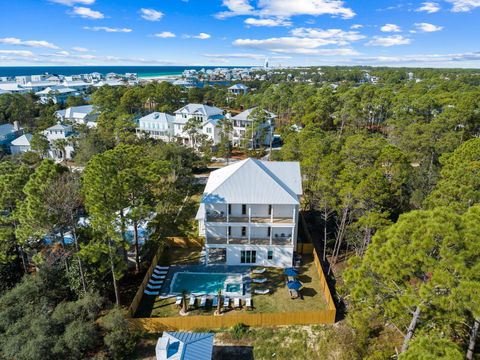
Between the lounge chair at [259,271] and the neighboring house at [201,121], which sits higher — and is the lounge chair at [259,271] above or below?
below

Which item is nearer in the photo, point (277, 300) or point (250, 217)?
point (277, 300)

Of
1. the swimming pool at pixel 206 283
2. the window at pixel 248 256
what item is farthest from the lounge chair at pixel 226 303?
the window at pixel 248 256

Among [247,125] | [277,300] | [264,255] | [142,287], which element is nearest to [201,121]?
[247,125]

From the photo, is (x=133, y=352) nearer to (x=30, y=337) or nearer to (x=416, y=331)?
(x=30, y=337)

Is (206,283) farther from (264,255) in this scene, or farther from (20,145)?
(20,145)

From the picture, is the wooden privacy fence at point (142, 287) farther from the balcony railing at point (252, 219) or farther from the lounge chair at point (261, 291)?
the lounge chair at point (261, 291)

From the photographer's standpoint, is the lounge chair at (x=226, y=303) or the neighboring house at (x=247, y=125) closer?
the lounge chair at (x=226, y=303)

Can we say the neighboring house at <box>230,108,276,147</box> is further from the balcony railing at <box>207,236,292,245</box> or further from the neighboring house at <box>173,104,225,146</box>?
→ the balcony railing at <box>207,236,292,245</box>
